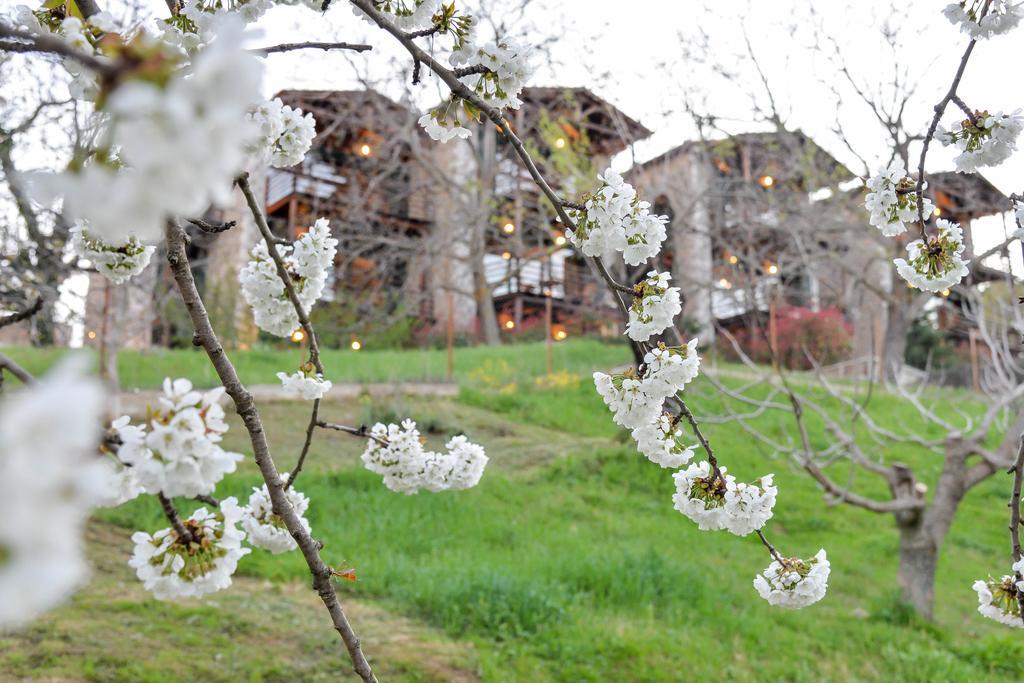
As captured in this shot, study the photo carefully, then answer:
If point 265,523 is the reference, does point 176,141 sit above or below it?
above

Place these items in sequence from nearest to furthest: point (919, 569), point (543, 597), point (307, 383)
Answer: point (307, 383) < point (543, 597) < point (919, 569)

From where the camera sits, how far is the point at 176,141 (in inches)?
19.8

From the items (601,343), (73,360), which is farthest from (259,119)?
(601,343)

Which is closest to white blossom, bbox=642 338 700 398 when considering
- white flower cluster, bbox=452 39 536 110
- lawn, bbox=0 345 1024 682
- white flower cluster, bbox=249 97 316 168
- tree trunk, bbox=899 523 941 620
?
white flower cluster, bbox=452 39 536 110

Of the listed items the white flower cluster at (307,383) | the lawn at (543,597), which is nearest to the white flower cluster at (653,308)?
the white flower cluster at (307,383)

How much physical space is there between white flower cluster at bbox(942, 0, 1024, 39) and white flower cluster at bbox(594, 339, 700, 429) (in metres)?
1.06

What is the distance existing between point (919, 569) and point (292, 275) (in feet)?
15.1

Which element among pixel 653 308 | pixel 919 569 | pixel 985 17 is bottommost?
pixel 919 569

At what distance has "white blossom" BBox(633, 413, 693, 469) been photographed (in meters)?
1.87

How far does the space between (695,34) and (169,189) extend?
8.32m

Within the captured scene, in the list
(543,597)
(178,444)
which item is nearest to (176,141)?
(178,444)

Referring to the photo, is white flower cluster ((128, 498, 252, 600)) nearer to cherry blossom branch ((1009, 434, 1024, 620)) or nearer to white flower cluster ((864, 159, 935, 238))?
cherry blossom branch ((1009, 434, 1024, 620))

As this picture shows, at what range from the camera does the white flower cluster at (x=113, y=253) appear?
6.18 feet

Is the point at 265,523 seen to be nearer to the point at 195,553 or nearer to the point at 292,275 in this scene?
the point at 292,275
